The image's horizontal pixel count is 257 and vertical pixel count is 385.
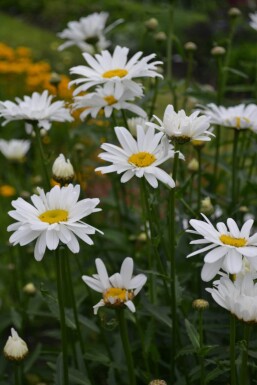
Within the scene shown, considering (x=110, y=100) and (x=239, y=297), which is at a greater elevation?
(x=110, y=100)

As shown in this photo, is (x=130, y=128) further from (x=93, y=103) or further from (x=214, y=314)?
(x=214, y=314)

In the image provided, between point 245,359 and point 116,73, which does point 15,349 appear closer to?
point 245,359

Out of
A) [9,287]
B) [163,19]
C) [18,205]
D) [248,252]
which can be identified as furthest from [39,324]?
[163,19]

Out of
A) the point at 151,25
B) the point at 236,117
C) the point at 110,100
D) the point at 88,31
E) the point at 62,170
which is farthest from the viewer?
the point at 88,31

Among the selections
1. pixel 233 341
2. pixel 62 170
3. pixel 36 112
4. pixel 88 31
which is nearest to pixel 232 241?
pixel 233 341

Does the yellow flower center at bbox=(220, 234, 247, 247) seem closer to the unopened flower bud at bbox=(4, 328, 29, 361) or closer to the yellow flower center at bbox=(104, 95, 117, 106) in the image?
the unopened flower bud at bbox=(4, 328, 29, 361)

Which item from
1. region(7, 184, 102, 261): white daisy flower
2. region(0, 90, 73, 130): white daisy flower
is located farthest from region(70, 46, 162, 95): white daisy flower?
region(7, 184, 102, 261): white daisy flower
